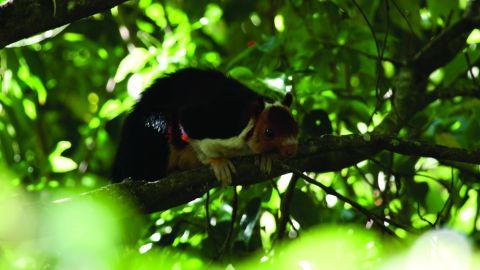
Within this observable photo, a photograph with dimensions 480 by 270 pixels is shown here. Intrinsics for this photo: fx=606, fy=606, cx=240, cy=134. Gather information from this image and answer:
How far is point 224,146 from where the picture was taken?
319 cm

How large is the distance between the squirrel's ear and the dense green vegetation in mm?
39

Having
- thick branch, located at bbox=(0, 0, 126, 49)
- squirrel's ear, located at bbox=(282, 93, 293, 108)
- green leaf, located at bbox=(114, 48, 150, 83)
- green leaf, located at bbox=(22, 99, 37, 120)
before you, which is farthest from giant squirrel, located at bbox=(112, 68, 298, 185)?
thick branch, located at bbox=(0, 0, 126, 49)

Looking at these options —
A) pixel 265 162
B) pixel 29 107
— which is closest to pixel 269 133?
pixel 265 162

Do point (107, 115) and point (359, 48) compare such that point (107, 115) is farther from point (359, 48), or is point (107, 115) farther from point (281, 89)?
point (359, 48)

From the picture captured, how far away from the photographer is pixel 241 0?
402 cm

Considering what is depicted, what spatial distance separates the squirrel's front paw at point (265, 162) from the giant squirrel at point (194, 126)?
116mm

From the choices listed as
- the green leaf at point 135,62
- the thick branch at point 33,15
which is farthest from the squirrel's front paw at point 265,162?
the thick branch at point 33,15

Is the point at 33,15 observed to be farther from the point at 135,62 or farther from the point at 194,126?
the point at 194,126

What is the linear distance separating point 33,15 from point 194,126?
161 cm

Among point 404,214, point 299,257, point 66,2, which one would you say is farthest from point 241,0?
point 299,257

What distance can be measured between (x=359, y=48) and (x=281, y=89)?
94 cm

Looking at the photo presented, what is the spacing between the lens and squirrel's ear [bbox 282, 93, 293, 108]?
3220 millimetres

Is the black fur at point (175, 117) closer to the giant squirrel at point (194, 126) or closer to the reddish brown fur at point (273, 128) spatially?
the giant squirrel at point (194, 126)

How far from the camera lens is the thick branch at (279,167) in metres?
2.16
